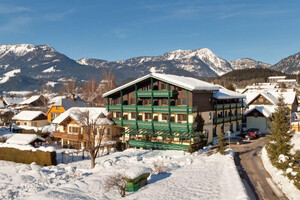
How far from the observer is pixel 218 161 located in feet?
99.6

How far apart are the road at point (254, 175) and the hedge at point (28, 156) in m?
24.5

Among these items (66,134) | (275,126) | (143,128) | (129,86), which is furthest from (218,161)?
(66,134)

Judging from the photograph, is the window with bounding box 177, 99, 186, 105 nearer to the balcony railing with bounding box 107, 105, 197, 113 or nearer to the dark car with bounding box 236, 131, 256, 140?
the balcony railing with bounding box 107, 105, 197, 113

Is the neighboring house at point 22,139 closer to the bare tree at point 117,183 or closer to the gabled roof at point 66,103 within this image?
the gabled roof at point 66,103

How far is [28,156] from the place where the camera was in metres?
37.6

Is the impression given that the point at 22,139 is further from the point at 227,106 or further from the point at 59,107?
the point at 227,106

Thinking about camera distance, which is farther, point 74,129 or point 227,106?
point 227,106

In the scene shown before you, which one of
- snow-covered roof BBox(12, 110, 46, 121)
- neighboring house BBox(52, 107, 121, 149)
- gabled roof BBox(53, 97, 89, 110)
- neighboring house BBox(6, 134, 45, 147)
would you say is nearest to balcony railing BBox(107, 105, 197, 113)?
neighboring house BBox(52, 107, 121, 149)

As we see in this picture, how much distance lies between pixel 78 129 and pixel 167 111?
18.0 metres

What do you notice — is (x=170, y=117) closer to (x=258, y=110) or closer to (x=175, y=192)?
(x=175, y=192)

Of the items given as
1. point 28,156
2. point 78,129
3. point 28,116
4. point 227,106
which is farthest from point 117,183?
point 28,116

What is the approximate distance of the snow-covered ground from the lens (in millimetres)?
20531

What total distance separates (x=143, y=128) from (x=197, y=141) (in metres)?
9.26

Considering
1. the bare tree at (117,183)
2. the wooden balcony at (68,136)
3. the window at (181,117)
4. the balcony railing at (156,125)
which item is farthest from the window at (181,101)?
the bare tree at (117,183)
